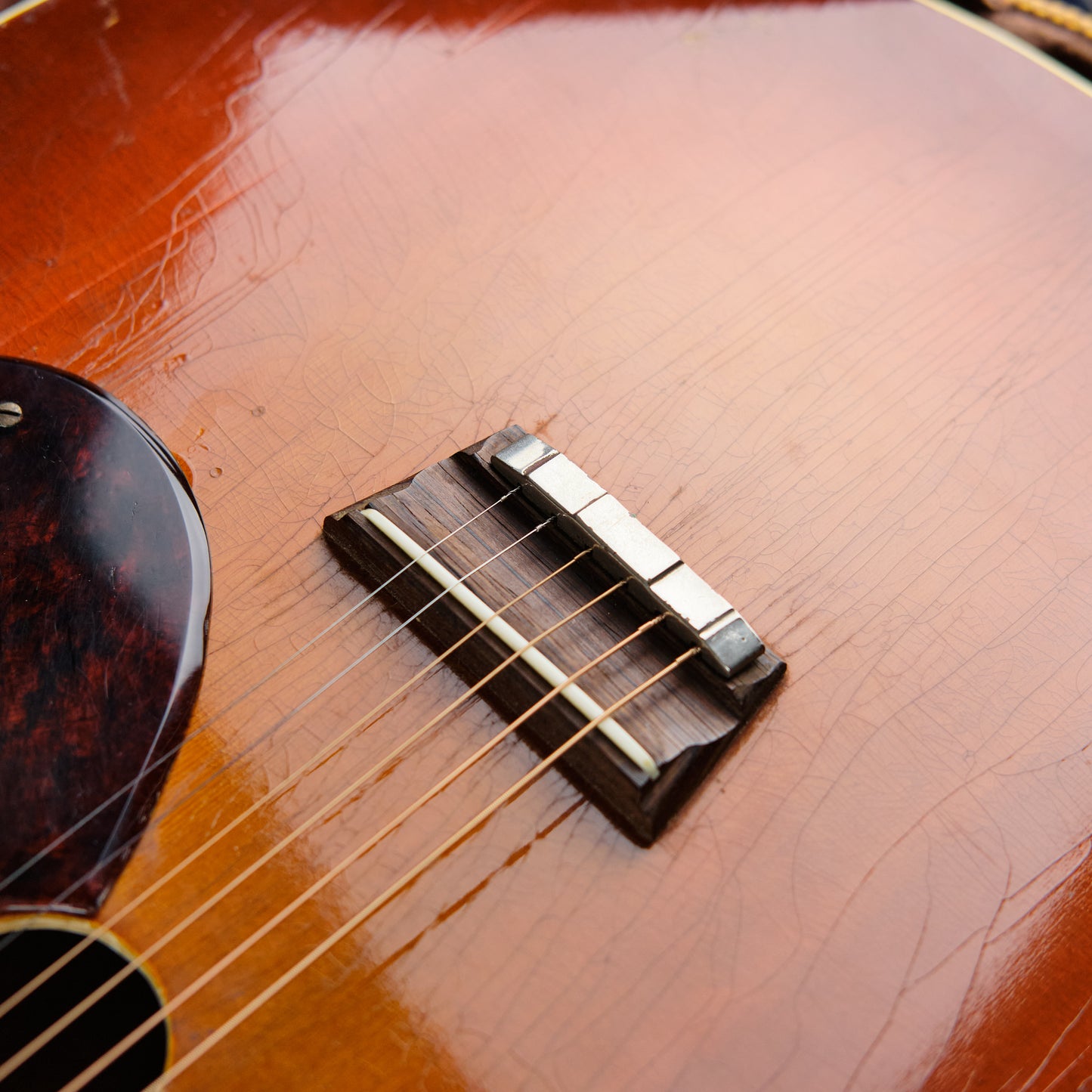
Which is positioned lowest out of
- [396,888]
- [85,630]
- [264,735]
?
[396,888]

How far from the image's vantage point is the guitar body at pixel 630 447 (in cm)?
50

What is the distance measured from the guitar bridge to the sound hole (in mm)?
274

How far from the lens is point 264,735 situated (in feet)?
1.80

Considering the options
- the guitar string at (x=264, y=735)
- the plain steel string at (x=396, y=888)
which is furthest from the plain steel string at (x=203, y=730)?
the plain steel string at (x=396, y=888)

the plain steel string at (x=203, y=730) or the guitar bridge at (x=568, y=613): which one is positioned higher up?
the plain steel string at (x=203, y=730)

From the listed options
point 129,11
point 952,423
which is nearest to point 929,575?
point 952,423

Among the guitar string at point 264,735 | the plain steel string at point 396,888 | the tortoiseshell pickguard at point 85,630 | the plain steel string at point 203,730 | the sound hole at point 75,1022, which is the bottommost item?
the plain steel string at point 396,888

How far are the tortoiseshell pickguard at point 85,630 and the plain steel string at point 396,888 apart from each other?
10 cm

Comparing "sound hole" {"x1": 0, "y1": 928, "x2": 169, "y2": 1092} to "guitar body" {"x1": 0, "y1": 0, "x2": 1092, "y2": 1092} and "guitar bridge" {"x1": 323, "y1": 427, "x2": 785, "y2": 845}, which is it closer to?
"guitar body" {"x1": 0, "y1": 0, "x2": 1092, "y2": 1092}

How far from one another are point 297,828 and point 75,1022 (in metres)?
0.23

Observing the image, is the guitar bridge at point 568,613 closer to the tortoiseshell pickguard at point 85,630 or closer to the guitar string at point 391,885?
the guitar string at point 391,885

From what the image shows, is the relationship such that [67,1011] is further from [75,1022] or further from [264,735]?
[264,735]

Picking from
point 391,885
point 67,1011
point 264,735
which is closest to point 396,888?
point 391,885

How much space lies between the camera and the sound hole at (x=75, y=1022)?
1.77ft
